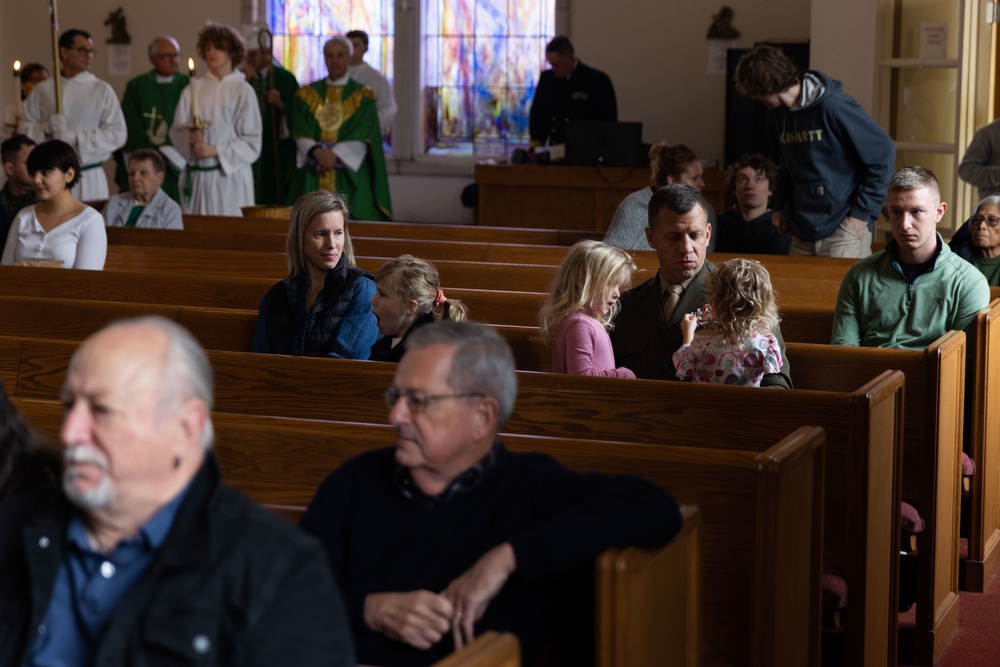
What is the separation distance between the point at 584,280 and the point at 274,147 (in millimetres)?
6392

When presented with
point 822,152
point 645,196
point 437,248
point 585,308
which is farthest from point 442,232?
point 585,308

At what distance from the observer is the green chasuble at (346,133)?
31.3 ft

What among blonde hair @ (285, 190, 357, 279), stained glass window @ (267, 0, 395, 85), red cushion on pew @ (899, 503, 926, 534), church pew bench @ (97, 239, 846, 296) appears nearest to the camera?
red cushion on pew @ (899, 503, 926, 534)

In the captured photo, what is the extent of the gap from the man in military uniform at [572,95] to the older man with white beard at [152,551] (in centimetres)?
896

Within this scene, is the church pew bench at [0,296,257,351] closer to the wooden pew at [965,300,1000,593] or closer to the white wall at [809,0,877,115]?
the wooden pew at [965,300,1000,593]

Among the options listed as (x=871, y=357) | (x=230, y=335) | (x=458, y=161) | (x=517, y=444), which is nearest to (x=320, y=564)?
(x=517, y=444)

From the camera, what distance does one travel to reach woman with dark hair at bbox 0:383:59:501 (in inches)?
79.9

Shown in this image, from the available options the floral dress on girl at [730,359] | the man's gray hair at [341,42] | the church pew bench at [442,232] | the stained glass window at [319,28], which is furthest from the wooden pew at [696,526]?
the stained glass window at [319,28]

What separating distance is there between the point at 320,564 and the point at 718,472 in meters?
1.05

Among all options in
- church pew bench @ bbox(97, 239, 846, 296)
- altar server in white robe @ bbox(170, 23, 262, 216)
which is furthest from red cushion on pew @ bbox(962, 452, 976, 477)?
altar server in white robe @ bbox(170, 23, 262, 216)

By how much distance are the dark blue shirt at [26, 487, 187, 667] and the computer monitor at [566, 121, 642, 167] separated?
8323mm

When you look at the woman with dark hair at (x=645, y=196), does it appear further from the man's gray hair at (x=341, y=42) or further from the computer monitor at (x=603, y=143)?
the man's gray hair at (x=341, y=42)

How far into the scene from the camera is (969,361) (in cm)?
417

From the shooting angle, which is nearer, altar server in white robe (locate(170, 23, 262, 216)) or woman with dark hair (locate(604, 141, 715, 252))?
woman with dark hair (locate(604, 141, 715, 252))
